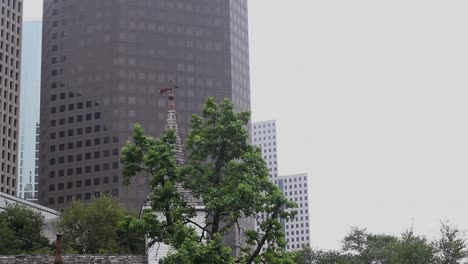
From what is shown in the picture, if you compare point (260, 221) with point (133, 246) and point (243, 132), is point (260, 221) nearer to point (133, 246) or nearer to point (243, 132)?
point (243, 132)

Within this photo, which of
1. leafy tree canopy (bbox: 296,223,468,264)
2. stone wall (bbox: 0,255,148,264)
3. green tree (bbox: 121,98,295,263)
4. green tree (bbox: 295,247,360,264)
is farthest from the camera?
green tree (bbox: 295,247,360,264)

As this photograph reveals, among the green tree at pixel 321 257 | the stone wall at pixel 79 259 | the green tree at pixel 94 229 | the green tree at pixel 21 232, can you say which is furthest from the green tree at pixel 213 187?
the green tree at pixel 321 257

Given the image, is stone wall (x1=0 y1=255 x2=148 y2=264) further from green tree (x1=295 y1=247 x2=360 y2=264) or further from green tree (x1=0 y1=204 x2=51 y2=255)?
green tree (x1=295 y1=247 x2=360 y2=264)

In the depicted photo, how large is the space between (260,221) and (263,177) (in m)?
2.29

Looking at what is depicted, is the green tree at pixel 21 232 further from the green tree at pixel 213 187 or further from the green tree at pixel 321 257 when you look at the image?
the green tree at pixel 213 187

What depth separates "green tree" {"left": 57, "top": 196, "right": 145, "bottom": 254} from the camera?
94438mm

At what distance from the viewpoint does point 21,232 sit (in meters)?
103

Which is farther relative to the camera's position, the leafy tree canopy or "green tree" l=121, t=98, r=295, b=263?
the leafy tree canopy

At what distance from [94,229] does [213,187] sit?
58368 millimetres

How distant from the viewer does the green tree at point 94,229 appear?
310ft

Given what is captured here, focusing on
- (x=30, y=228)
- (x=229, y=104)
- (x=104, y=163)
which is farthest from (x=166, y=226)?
(x=104, y=163)

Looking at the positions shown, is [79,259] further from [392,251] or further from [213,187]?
[392,251]

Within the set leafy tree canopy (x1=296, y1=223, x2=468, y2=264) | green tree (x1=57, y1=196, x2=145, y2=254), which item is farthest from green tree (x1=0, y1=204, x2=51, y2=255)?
leafy tree canopy (x1=296, y1=223, x2=468, y2=264)

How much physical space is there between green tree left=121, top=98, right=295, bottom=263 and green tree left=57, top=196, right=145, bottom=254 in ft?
161
